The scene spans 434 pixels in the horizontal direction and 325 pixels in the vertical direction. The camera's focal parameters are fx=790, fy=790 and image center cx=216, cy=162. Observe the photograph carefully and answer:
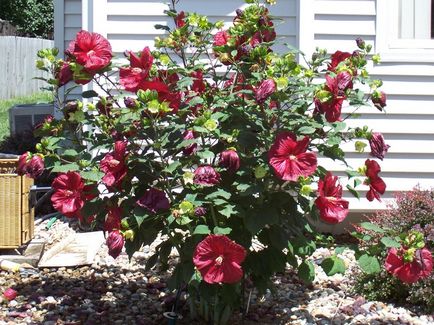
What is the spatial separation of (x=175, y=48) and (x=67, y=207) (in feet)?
3.06

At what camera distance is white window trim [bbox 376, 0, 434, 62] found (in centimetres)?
545

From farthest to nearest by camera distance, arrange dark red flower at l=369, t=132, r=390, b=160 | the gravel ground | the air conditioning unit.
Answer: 1. the air conditioning unit
2. the gravel ground
3. dark red flower at l=369, t=132, r=390, b=160

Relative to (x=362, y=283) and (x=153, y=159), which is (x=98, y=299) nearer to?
(x=153, y=159)

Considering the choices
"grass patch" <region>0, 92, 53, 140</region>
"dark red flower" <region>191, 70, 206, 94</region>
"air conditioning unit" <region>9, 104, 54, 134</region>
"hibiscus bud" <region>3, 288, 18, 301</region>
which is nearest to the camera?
"dark red flower" <region>191, 70, 206, 94</region>

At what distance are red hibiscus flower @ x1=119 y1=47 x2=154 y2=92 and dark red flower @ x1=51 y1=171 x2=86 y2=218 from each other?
425mm

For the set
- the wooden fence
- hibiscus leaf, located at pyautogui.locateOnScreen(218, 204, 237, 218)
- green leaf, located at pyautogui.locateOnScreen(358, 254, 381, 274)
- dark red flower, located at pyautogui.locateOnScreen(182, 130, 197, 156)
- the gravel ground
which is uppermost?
the wooden fence

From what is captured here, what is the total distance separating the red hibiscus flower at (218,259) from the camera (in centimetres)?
296

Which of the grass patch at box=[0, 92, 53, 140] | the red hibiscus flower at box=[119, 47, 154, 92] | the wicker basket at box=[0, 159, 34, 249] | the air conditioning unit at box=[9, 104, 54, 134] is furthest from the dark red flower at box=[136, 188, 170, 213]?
the grass patch at box=[0, 92, 53, 140]

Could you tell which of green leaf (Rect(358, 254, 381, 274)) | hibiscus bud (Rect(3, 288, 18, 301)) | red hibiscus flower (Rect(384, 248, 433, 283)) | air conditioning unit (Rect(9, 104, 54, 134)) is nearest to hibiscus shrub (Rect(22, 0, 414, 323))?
green leaf (Rect(358, 254, 381, 274))

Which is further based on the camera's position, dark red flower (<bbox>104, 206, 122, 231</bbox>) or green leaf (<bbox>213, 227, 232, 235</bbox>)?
dark red flower (<bbox>104, 206, 122, 231</bbox>)

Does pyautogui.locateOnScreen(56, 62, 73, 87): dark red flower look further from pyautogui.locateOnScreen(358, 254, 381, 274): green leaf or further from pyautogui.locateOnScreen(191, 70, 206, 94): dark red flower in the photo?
pyautogui.locateOnScreen(358, 254, 381, 274): green leaf

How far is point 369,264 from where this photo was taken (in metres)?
3.18

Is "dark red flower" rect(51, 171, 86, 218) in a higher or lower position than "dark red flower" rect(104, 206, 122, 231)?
higher

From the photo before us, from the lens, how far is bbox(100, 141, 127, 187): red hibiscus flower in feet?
10.3
